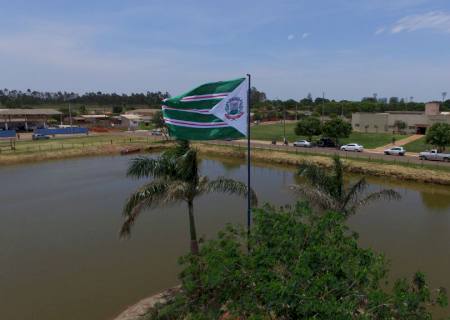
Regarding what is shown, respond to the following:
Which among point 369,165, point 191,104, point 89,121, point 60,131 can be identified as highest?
point 191,104

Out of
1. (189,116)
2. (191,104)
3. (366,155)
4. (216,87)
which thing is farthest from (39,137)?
(216,87)

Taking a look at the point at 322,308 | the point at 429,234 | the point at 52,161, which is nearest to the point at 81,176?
the point at 52,161

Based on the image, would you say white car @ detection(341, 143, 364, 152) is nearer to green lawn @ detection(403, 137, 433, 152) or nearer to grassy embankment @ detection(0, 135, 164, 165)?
green lawn @ detection(403, 137, 433, 152)

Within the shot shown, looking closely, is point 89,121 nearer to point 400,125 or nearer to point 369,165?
point 400,125

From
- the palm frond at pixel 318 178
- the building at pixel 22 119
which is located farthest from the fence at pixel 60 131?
the palm frond at pixel 318 178

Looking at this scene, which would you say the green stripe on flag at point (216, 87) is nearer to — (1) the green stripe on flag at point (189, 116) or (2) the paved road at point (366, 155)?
(1) the green stripe on flag at point (189, 116)

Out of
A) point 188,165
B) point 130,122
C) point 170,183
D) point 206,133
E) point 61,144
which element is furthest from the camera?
point 130,122

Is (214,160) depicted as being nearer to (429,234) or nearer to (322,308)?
(429,234)
